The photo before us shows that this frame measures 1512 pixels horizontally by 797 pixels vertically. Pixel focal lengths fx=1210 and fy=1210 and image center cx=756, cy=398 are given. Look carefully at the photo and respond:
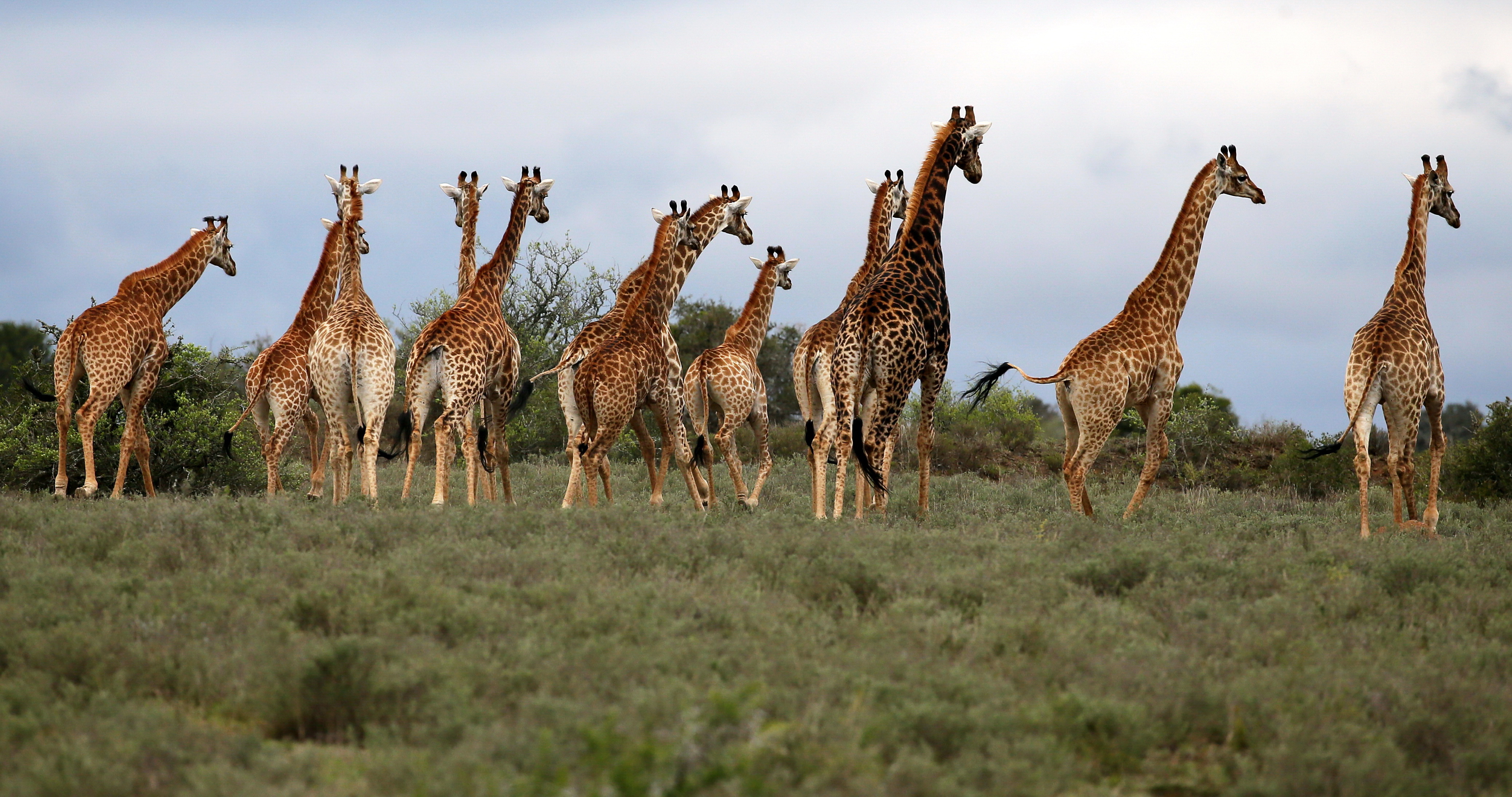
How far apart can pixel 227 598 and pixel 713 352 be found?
6.43 meters

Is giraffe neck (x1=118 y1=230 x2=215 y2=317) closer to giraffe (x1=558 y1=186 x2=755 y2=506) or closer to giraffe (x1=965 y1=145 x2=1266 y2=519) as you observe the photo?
giraffe (x1=558 y1=186 x2=755 y2=506)

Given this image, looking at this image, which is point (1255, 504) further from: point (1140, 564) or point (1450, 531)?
point (1140, 564)

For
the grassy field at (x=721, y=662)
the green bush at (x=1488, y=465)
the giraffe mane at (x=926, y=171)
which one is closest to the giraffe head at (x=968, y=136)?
the giraffe mane at (x=926, y=171)

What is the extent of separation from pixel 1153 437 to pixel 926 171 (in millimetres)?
3374

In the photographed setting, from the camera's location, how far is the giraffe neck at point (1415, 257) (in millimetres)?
11664

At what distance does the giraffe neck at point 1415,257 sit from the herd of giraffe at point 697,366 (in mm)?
22

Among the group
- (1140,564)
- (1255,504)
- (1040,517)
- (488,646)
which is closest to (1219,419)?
(1255,504)

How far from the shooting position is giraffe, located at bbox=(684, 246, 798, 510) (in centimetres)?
1190

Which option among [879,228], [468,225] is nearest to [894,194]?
[879,228]

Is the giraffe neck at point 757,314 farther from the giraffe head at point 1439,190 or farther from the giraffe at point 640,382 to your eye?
the giraffe head at point 1439,190

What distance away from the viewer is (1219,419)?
65.7ft

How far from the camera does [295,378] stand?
450 inches

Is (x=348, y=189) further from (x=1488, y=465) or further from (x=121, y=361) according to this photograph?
(x=1488, y=465)

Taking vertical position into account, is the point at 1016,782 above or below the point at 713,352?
below
